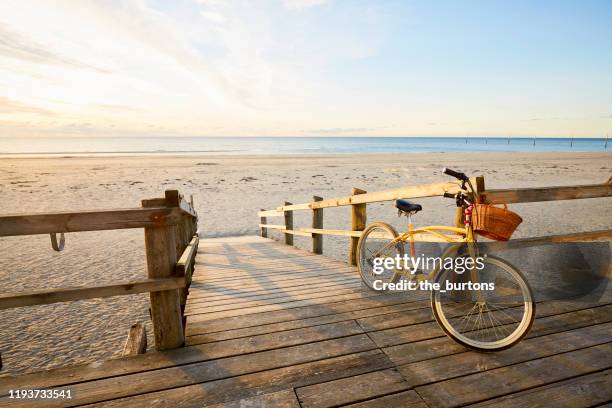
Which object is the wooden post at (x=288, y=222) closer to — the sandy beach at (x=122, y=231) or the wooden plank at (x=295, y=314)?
the sandy beach at (x=122, y=231)

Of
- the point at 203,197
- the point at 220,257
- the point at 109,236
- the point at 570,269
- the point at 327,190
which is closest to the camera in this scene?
the point at 570,269

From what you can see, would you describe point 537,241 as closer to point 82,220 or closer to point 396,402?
point 396,402

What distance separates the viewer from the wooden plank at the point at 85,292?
7.24 ft

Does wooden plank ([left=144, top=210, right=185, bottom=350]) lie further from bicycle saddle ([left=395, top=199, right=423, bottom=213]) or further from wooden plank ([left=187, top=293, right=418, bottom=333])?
bicycle saddle ([left=395, top=199, right=423, bottom=213])

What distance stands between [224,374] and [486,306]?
2301 millimetres

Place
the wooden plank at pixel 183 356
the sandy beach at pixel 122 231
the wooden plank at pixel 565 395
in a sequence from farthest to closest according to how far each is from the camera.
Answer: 1. the sandy beach at pixel 122 231
2. the wooden plank at pixel 183 356
3. the wooden plank at pixel 565 395

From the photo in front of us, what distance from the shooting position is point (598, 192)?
349 cm

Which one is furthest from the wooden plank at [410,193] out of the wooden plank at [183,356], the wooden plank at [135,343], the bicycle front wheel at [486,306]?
the wooden plank at [135,343]

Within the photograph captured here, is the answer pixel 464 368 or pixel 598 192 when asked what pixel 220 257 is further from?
pixel 598 192

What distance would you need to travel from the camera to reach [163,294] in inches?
105

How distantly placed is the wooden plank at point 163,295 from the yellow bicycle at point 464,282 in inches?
87.5

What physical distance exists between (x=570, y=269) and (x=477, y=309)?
204 cm

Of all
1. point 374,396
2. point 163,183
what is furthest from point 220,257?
point 163,183

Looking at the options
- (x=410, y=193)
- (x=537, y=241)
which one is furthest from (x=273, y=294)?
(x=537, y=241)
